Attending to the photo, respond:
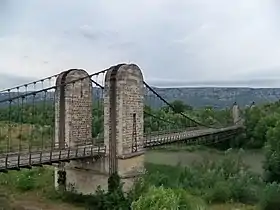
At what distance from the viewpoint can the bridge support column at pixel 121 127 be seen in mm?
20859

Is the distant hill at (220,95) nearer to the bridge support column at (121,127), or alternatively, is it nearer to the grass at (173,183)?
the grass at (173,183)

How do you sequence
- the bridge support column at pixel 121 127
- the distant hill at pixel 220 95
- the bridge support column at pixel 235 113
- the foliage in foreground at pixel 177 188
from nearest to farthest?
the foliage in foreground at pixel 177 188, the bridge support column at pixel 121 127, the bridge support column at pixel 235 113, the distant hill at pixel 220 95

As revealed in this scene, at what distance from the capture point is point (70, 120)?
22.7m

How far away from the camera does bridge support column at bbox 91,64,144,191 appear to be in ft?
68.4

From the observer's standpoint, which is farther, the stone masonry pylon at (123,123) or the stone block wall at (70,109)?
the stone block wall at (70,109)

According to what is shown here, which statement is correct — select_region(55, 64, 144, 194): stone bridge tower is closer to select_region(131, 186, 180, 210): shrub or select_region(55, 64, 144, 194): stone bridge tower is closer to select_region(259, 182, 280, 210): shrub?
select_region(259, 182, 280, 210): shrub

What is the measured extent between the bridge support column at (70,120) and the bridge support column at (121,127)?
6.22 feet

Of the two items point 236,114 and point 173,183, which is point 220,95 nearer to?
point 236,114

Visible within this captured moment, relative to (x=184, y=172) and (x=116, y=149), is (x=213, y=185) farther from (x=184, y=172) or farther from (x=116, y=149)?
(x=116, y=149)

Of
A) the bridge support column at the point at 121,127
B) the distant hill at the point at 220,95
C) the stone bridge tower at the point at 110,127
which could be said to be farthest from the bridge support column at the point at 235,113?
the bridge support column at the point at 121,127

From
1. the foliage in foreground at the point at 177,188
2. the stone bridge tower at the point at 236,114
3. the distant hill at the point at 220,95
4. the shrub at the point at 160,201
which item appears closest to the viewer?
the shrub at the point at 160,201

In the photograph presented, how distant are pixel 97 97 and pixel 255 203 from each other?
920 centimetres

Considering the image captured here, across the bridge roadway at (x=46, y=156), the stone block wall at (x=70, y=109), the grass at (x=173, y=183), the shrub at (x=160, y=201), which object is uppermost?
the stone block wall at (x=70, y=109)

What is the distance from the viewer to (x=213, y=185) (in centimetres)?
2456
